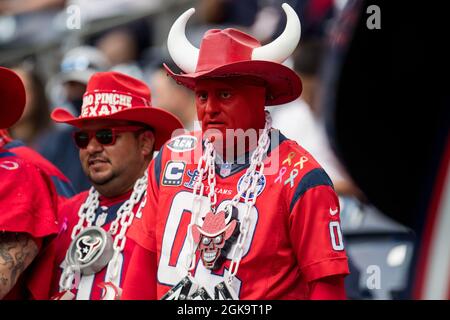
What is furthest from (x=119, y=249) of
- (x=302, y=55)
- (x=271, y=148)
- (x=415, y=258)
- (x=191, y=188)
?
(x=302, y=55)

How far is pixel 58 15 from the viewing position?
953 cm

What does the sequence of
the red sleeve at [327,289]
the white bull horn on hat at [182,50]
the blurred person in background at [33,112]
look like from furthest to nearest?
the blurred person in background at [33,112] → the white bull horn on hat at [182,50] → the red sleeve at [327,289]

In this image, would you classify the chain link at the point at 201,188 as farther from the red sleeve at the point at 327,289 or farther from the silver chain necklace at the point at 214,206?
the red sleeve at the point at 327,289

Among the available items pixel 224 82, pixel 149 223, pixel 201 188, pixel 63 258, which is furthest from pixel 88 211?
pixel 224 82

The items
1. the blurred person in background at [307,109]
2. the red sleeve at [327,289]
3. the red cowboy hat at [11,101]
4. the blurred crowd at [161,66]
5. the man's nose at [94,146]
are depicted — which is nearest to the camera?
the red sleeve at [327,289]

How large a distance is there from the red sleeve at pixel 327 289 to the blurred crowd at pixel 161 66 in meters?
0.79

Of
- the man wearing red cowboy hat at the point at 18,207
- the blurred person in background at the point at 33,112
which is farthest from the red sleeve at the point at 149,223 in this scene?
the blurred person in background at the point at 33,112

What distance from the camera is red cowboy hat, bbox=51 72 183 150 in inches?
212

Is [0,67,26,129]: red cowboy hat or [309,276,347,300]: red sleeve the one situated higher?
[0,67,26,129]: red cowboy hat

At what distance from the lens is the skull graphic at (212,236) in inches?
171

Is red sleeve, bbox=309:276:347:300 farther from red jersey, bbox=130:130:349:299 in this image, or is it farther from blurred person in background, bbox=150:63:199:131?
blurred person in background, bbox=150:63:199:131

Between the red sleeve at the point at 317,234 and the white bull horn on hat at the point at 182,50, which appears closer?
the red sleeve at the point at 317,234

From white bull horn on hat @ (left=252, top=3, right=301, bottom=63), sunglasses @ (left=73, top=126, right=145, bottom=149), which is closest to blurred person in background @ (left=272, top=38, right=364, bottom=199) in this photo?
sunglasses @ (left=73, top=126, right=145, bottom=149)

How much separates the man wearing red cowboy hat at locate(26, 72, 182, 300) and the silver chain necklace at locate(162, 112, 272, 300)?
27.5 inches
